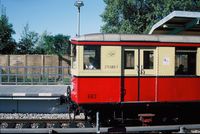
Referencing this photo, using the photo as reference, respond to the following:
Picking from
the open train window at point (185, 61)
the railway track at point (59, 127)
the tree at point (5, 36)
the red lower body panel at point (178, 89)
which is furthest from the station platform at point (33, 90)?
the tree at point (5, 36)

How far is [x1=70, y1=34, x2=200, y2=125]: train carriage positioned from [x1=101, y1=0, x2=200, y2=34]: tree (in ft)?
75.0

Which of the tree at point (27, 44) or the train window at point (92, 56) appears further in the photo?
the tree at point (27, 44)

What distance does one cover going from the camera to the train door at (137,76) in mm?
12203

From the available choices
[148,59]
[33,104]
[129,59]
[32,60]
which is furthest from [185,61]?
[32,60]

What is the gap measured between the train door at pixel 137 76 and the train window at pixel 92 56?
913mm

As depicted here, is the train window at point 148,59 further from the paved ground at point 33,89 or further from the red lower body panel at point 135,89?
the paved ground at point 33,89

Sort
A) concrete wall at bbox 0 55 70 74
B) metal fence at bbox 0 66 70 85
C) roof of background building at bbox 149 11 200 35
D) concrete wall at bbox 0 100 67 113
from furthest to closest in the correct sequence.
Result: concrete wall at bbox 0 55 70 74, metal fence at bbox 0 66 70 85, concrete wall at bbox 0 100 67 113, roof of background building at bbox 149 11 200 35

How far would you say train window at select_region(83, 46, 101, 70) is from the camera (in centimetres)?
1207

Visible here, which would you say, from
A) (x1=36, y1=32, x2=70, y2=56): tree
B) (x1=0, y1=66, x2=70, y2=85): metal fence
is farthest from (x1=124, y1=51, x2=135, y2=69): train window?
(x1=36, y1=32, x2=70, y2=56): tree

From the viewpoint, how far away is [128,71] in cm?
1223

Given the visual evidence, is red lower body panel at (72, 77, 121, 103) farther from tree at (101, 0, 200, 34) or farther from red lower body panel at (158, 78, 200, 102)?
tree at (101, 0, 200, 34)

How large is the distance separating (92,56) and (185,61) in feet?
11.2

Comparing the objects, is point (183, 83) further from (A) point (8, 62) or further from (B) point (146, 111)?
(A) point (8, 62)

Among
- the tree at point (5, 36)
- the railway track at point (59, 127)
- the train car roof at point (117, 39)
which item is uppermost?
the tree at point (5, 36)
